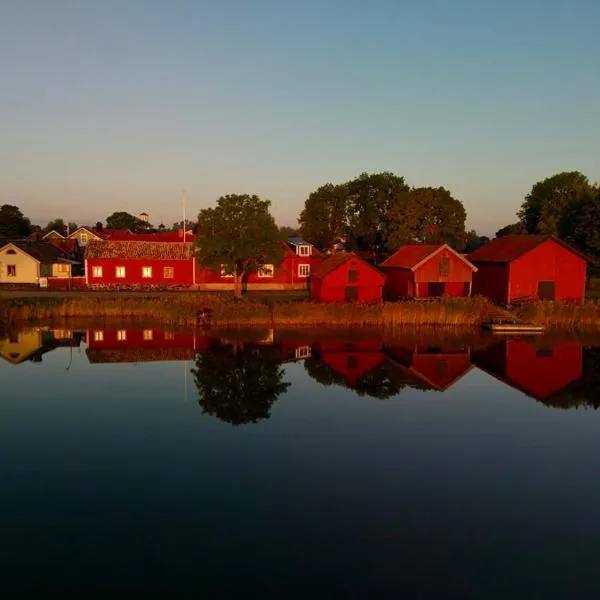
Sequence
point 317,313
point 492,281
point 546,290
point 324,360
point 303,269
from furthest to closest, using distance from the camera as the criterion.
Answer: point 303,269 → point 492,281 → point 546,290 → point 317,313 → point 324,360

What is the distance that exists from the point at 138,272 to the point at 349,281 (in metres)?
26.8

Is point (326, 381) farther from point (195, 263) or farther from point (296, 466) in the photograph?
point (195, 263)

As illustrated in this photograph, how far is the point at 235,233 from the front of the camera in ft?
178

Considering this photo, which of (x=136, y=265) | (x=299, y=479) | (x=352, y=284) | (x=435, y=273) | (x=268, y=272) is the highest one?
(x=136, y=265)

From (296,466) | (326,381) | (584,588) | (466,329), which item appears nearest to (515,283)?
(466,329)

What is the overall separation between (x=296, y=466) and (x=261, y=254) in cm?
3956

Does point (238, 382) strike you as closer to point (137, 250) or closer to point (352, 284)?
point (352, 284)

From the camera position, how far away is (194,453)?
17.6 metres

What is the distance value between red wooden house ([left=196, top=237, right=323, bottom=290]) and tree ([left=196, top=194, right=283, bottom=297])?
9.21 metres

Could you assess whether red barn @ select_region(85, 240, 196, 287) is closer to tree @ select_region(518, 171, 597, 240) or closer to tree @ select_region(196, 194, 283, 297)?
tree @ select_region(196, 194, 283, 297)

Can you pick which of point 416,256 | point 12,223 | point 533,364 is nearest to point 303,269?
point 416,256

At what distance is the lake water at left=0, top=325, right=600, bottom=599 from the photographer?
11164 millimetres

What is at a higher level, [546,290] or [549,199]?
[549,199]

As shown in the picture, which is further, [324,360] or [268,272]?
[268,272]
